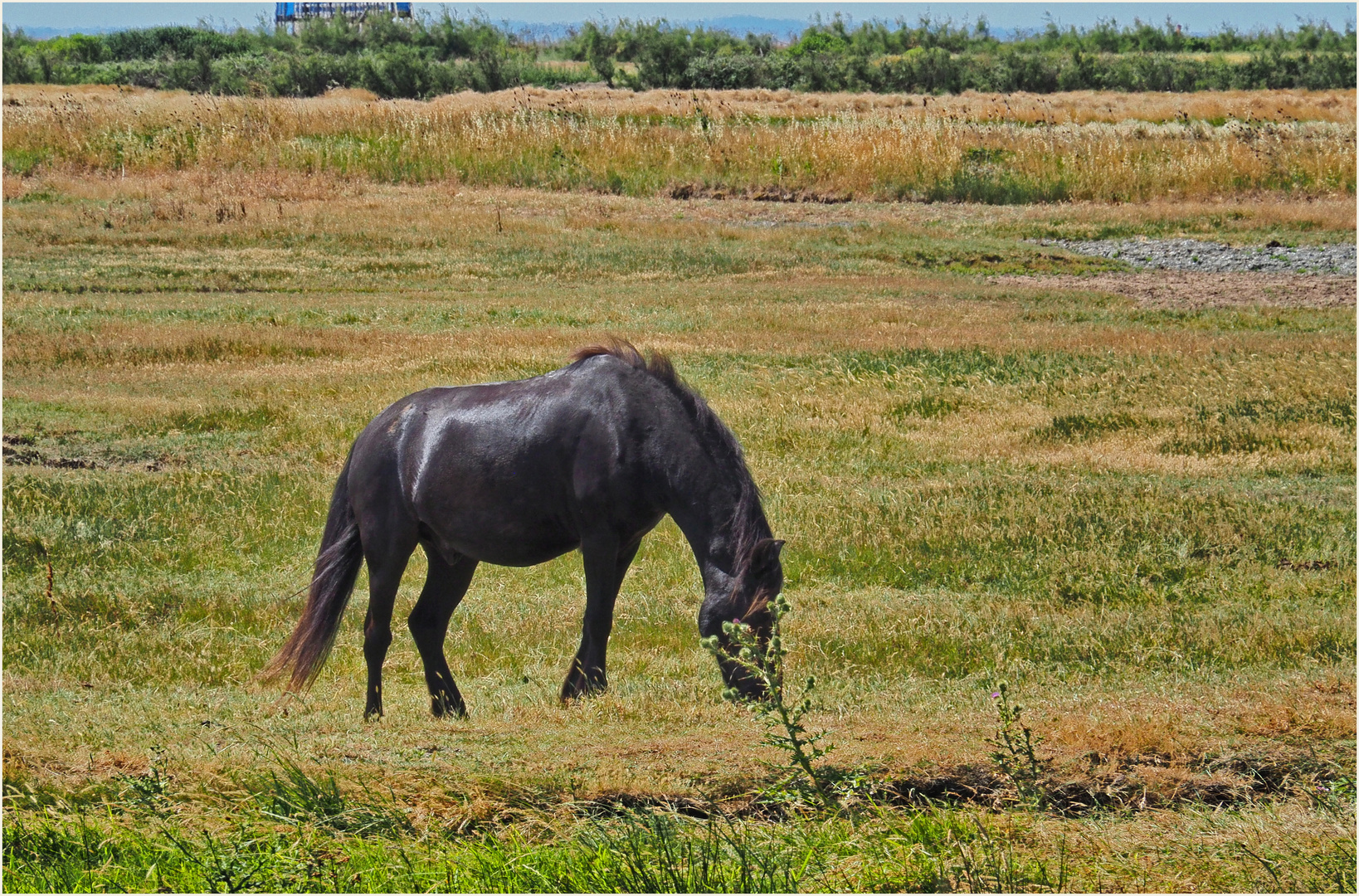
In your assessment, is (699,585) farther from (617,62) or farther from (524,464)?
(617,62)

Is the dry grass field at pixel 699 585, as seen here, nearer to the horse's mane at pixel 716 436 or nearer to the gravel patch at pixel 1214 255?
the horse's mane at pixel 716 436

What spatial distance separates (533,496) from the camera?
7098mm

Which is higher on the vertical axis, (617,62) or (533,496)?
(617,62)

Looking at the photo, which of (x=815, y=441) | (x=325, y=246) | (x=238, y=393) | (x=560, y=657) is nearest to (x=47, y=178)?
(x=325, y=246)

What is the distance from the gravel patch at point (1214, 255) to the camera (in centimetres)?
2450

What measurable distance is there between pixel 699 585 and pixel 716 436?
3274 millimetres

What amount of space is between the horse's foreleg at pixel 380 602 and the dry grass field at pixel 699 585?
1.22 ft

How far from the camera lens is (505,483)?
7.08m

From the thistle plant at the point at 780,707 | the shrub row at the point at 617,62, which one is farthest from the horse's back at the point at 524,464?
the shrub row at the point at 617,62

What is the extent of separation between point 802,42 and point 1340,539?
209ft

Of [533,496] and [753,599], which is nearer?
[753,599]

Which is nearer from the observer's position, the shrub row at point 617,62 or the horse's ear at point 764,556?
the horse's ear at point 764,556

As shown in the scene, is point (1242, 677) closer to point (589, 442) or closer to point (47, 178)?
point (589, 442)

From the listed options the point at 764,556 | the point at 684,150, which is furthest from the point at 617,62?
the point at 764,556
